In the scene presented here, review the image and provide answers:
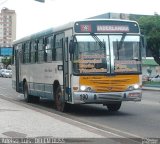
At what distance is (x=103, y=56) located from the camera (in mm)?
15664

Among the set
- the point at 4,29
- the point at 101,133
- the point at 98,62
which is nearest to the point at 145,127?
the point at 101,133

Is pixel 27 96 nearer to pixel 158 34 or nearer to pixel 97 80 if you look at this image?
pixel 97 80

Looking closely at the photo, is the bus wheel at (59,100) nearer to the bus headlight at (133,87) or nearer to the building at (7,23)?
the bus headlight at (133,87)

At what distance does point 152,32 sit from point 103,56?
3673 centimetres

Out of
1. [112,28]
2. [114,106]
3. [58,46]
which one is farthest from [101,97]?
[58,46]

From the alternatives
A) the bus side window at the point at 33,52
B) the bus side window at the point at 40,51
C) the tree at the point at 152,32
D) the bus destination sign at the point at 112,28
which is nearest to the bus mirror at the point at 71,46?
the bus destination sign at the point at 112,28

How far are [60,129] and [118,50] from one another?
224 inches

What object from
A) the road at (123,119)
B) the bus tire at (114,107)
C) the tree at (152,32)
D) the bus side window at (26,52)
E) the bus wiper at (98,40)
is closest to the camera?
the road at (123,119)

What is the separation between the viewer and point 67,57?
16.2 metres

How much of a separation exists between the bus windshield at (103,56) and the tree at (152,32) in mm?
35697

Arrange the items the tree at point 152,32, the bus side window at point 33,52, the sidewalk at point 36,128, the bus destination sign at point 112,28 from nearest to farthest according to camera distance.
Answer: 1. the sidewalk at point 36,128
2. the bus destination sign at point 112,28
3. the bus side window at point 33,52
4. the tree at point 152,32

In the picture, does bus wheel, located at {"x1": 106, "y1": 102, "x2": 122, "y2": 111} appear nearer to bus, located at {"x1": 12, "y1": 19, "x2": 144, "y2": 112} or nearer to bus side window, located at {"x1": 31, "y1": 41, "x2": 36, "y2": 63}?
bus, located at {"x1": 12, "y1": 19, "x2": 144, "y2": 112}

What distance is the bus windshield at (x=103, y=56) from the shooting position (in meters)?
15.6

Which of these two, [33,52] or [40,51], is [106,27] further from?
[33,52]
